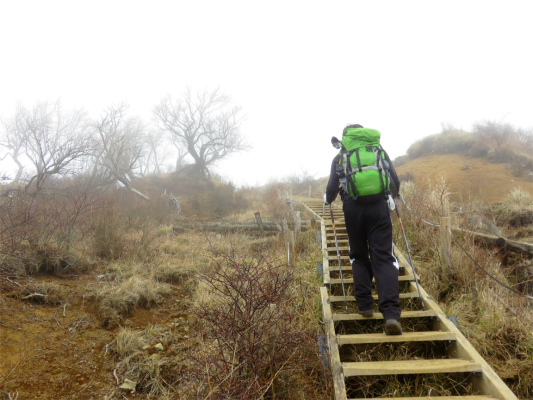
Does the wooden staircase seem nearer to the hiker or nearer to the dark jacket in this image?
the hiker

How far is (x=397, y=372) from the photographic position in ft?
9.03

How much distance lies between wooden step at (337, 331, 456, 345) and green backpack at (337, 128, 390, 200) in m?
1.40

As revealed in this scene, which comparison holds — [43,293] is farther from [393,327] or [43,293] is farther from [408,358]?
[408,358]

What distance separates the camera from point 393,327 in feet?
10.3

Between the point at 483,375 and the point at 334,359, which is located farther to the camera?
the point at 334,359

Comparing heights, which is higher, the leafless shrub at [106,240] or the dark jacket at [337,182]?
the dark jacket at [337,182]

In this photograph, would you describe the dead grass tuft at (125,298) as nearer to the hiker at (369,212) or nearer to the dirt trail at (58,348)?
the dirt trail at (58,348)

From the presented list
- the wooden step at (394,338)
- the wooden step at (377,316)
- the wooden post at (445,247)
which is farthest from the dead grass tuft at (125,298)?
the wooden post at (445,247)

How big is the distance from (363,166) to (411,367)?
6.36 feet

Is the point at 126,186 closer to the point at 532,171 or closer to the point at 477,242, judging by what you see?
the point at 477,242

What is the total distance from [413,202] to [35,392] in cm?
751

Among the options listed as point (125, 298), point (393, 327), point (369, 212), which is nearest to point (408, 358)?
point (393, 327)

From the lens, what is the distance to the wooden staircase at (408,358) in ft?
8.91

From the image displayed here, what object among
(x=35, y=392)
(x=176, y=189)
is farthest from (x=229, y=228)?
(x=176, y=189)
